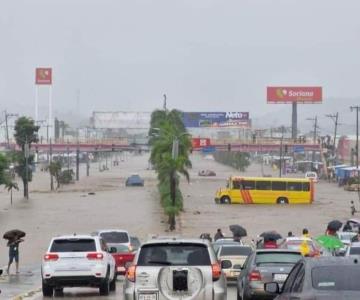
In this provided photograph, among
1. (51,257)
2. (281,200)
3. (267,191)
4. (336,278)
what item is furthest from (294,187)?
(336,278)

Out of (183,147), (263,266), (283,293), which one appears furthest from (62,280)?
(183,147)

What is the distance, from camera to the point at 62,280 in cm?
2439

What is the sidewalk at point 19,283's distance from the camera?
87.1 feet

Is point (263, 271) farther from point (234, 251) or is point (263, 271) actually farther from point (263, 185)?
point (263, 185)

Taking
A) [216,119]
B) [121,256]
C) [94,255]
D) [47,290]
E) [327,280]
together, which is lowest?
[121,256]

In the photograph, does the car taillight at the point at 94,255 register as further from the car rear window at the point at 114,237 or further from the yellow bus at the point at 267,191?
the yellow bus at the point at 267,191

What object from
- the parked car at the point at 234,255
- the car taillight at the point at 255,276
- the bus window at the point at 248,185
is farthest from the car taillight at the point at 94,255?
the bus window at the point at 248,185

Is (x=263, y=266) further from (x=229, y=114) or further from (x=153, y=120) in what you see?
(x=229, y=114)

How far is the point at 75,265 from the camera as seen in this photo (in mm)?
24500

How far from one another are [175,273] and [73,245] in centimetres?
854

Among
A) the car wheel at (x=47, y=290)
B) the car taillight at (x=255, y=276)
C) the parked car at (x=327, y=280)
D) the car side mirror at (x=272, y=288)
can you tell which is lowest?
the car wheel at (x=47, y=290)

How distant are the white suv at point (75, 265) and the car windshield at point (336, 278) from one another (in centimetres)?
1247

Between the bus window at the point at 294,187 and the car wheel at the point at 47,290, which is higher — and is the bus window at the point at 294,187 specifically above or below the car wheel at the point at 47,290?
below

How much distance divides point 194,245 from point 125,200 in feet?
251
